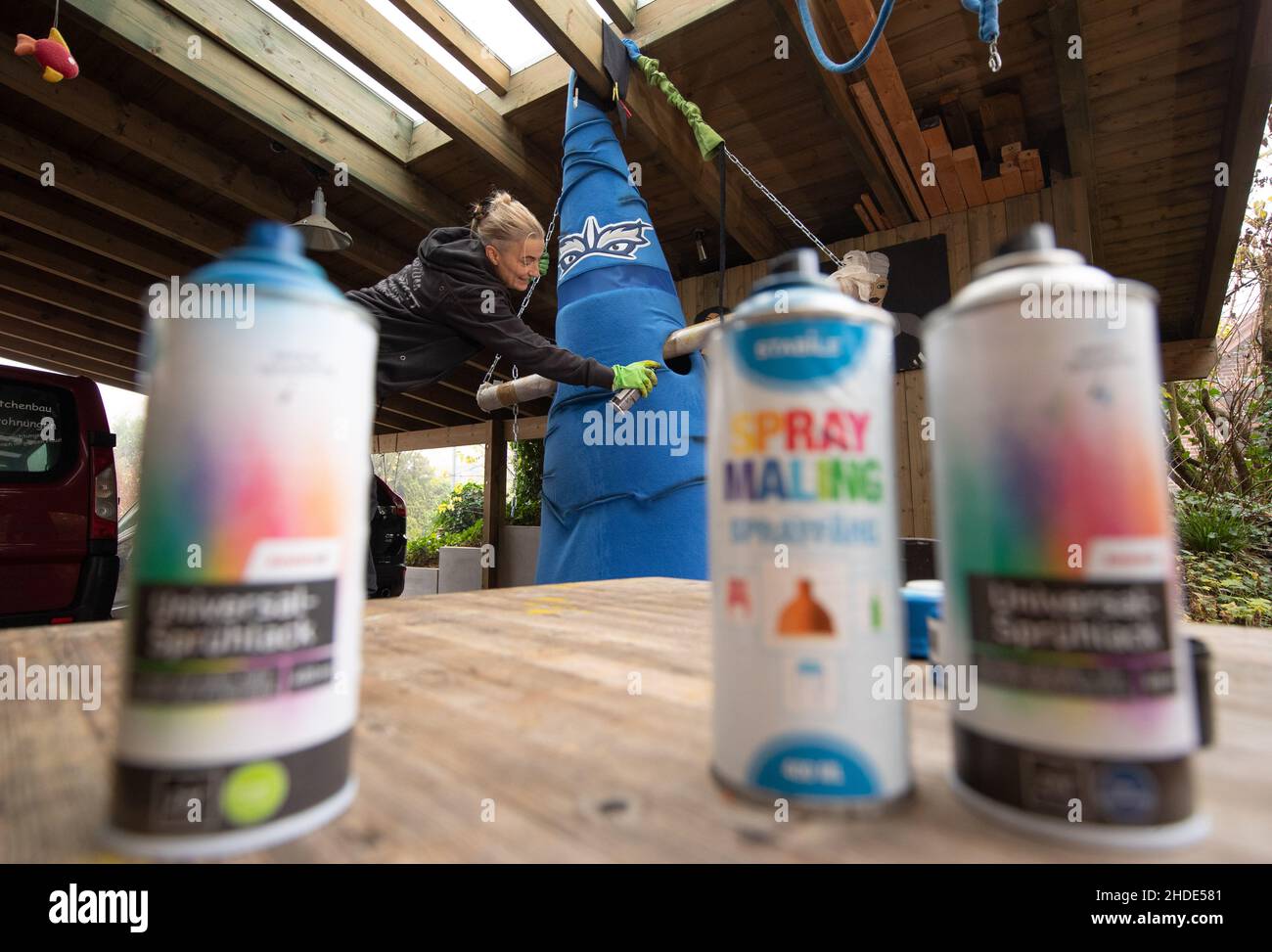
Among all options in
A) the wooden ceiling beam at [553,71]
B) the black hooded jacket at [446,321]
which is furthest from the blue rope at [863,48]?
the black hooded jacket at [446,321]

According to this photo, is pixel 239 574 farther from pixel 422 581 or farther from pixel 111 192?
pixel 422 581

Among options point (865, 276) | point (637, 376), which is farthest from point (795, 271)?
point (865, 276)

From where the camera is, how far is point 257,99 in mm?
2504

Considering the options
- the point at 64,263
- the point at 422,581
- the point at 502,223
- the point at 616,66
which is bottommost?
the point at 422,581

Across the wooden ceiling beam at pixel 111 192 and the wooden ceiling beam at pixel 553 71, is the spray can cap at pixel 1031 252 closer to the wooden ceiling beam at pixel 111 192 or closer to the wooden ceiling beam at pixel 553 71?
the wooden ceiling beam at pixel 553 71

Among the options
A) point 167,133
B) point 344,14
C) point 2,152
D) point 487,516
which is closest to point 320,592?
point 344,14

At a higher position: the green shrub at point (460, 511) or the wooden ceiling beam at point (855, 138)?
the wooden ceiling beam at point (855, 138)

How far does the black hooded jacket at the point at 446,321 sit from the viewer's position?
5.61 ft

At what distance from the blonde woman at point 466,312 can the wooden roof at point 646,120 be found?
0.80 metres

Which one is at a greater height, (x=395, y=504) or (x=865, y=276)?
(x=865, y=276)

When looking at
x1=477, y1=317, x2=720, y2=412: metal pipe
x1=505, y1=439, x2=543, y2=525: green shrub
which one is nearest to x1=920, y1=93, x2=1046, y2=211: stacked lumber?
x1=477, y1=317, x2=720, y2=412: metal pipe

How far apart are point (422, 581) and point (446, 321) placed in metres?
5.24
